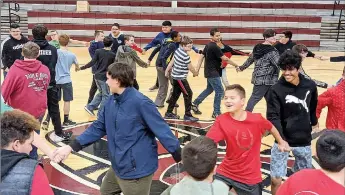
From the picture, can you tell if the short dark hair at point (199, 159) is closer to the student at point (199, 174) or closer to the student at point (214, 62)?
the student at point (199, 174)

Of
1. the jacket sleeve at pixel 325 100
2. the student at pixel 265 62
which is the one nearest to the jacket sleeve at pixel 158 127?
the jacket sleeve at pixel 325 100

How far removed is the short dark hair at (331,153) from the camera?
2.56 metres

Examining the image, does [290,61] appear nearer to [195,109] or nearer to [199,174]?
[199,174]

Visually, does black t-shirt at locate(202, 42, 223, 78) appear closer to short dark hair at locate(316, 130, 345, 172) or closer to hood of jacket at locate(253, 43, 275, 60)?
hood of jacket at locate(253, 43, 275, 60)

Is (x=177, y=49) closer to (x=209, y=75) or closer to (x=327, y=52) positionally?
(x=209, y=75)

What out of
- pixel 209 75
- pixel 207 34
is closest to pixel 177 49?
pixel 209 75

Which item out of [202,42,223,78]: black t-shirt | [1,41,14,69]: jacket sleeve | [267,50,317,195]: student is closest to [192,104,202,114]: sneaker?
[202,42,223,78]: black t-shirt

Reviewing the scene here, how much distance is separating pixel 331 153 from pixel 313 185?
199 millimetres

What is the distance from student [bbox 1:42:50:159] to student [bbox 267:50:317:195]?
8.28ft

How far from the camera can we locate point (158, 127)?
3637 millimetres

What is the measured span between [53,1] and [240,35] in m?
7.15

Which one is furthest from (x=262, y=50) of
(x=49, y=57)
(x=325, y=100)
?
(x=49, y=57)

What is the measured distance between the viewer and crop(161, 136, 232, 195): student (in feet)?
8.23

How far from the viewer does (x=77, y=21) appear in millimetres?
17906
